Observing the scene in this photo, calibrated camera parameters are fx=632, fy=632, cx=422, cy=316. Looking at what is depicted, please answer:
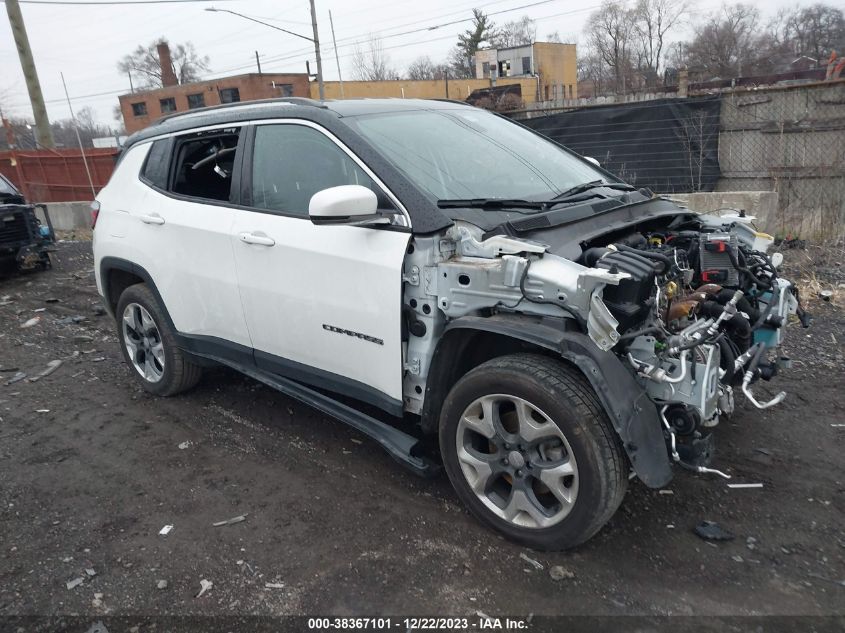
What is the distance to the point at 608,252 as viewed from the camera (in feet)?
9.36

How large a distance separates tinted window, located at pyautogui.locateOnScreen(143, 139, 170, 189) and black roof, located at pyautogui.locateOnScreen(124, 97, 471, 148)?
0.34 feet

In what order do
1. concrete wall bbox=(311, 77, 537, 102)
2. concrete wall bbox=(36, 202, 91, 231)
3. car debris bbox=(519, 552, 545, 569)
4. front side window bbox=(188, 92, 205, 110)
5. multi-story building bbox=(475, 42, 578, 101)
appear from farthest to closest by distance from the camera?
multi-story building bbox=(475, 42, 578, 101) → front side window bbox=(188, 92, 205, 110) → concrete wall bbox=(311, 77, 537, 102) → concrete wall bbox=(36, 202, 91, 231) → car debris bbox=(519, 552, 545, 569)

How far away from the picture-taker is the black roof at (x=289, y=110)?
11.6 feet

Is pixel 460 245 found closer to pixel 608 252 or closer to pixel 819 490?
pixel 608 252

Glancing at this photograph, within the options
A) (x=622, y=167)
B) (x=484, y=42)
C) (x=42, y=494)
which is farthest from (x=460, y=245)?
(x=484, y=42)

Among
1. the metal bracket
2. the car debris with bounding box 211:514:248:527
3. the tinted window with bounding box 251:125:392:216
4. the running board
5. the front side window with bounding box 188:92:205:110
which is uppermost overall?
the front side window with bounding box 188:92:205:110

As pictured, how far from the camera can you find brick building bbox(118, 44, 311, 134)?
43969 mm

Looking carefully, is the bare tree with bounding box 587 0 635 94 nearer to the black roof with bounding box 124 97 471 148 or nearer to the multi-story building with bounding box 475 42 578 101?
the multi-story building with bounding box 475 42 578 101

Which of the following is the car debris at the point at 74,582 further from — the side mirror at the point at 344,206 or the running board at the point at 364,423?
the side mirror at the point at 344,206

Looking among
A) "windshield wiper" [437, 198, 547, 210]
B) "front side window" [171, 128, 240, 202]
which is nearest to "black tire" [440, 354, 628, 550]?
"windshield wiper" [437, 198, 547, 210]

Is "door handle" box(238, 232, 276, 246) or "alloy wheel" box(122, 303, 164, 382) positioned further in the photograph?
"alloy wheel" box(122, 303, 164, 382)

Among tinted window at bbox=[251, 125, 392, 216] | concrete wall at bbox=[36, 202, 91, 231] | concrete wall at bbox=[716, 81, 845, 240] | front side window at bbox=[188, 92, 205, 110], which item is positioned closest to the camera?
tinted window at bbox=[251, 125, 392, 216]

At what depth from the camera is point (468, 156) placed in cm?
362

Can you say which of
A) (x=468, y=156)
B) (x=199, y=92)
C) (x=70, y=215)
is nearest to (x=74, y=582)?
(x=468, y=156)
